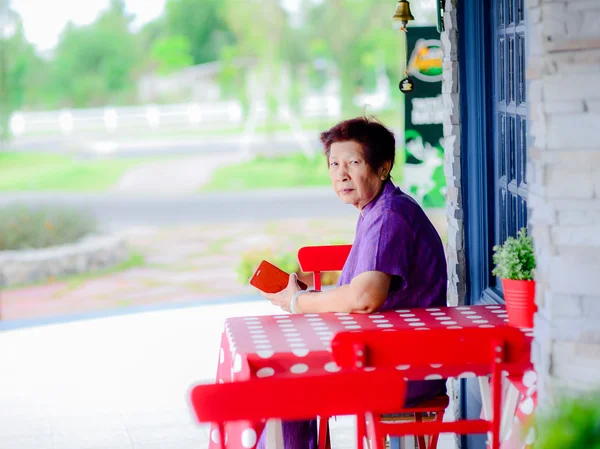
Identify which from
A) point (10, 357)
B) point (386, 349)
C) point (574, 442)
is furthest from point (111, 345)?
point (574, 442)

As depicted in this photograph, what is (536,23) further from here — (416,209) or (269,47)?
(269,47)

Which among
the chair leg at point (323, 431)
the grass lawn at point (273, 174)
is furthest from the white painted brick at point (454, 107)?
the grass lawn at point (273, 174)

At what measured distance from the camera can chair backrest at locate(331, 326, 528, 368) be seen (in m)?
2.33

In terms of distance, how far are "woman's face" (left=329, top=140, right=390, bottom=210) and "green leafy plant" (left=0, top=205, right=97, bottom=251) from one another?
8992mm

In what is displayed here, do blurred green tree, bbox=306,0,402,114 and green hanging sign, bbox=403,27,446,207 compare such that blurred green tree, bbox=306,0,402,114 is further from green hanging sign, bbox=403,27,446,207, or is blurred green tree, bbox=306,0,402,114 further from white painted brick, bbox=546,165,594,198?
white painted brick, bbox=546,165,594,198

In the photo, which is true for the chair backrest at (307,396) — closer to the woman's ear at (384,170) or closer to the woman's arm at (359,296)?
the woman's arm at (359,296)

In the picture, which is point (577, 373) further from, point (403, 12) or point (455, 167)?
point (403, 12)

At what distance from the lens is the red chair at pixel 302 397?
6.53ft

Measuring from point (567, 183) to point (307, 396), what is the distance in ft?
2.67

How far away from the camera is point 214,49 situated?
1988 cm

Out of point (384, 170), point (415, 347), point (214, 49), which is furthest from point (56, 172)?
point (415, 347)

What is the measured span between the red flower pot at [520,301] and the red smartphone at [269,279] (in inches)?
32.5

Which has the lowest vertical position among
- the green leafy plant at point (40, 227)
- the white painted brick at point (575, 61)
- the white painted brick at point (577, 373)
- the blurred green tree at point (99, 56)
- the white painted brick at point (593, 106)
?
the green leafy plant at point (40, 227)

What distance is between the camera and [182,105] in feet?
67.7
